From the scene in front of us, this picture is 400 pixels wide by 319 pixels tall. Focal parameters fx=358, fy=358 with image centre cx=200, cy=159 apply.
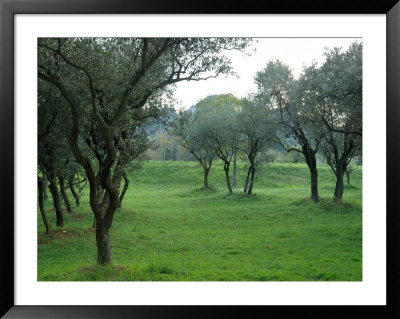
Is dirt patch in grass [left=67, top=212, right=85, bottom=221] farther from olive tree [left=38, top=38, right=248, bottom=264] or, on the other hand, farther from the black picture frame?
the black picture frame

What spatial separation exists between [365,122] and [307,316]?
150 inches

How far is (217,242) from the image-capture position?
59.5 ft

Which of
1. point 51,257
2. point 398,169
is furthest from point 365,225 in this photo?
point 51,257

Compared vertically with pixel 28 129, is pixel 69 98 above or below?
above

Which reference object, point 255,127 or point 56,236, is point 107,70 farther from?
point 255,127

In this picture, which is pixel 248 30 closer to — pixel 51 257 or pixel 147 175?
pixel 51 257

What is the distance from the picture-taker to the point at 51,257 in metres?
14.3

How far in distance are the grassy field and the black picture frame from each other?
1631 mm

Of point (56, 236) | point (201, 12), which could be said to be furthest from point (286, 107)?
point (201, 12)

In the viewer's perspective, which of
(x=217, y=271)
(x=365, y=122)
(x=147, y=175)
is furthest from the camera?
(x=147, y=175)

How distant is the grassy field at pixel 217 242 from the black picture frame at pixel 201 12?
163cm

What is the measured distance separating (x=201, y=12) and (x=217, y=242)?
13.4 meters

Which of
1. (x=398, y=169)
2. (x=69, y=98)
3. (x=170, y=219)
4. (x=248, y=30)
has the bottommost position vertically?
(x=170, y=219)

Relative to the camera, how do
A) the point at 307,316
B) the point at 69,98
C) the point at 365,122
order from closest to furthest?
1. the point at 307,316
2. the point at 365,122
3. the point at 69,98
